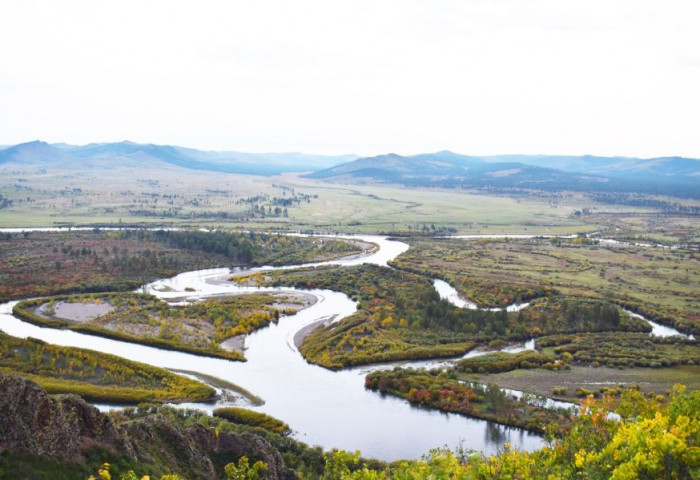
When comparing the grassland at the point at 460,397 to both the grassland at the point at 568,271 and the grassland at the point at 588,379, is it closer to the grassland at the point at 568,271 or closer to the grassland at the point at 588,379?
the grassland at the point at 588,379

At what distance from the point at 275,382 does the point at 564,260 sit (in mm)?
81808

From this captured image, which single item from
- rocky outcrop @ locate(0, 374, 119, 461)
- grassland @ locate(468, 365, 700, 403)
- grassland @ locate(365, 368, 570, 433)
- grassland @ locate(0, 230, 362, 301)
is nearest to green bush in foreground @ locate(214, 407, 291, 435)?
grassland @ locate(365, 368, 570, 433)

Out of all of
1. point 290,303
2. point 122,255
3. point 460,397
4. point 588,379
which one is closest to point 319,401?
point 460,397

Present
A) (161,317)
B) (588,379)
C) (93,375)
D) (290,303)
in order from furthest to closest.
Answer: (290,303) < (161,317) < (588,379) < (93,375)

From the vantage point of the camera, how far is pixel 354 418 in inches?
1766

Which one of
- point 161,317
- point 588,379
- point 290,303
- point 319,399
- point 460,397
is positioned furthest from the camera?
point 290,303

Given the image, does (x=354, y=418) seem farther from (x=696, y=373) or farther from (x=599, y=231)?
(x=599, y=231)

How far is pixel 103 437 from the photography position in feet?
86.0

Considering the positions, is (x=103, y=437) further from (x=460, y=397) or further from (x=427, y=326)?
(x=427, y=326)

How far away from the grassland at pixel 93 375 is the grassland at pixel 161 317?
7903mm

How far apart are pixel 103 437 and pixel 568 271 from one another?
93551 millimetres

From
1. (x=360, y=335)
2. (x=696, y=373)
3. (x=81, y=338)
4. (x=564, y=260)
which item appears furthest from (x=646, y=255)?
(x=81, y=338)

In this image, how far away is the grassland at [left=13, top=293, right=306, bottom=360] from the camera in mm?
62344

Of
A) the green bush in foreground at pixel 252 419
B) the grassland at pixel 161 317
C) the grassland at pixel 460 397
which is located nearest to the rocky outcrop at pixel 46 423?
the green bush in foreground at pixel 252 419
